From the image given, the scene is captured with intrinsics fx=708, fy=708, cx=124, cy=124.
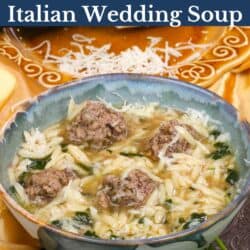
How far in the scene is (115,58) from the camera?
253 cm

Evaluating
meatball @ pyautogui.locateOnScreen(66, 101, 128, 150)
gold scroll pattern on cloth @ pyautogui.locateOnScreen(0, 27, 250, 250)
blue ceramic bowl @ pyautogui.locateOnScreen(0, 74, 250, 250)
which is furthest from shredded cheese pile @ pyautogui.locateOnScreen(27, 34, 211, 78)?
meatball @ pyautogui.locateOnScreen(66, 101, 128, 150)

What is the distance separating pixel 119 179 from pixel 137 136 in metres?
0.26

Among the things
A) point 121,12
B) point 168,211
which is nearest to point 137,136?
point 168,211

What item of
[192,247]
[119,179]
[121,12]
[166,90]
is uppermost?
[121,12]

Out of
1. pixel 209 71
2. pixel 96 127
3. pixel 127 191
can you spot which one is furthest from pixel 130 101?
pixel 127 191

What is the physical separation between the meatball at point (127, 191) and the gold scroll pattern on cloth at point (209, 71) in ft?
2.02

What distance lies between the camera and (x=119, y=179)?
6.18 ft

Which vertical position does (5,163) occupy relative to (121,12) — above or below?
below

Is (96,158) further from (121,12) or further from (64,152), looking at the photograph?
(121,12)

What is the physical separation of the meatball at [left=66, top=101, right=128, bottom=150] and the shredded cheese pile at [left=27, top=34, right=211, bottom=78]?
15.7 inches

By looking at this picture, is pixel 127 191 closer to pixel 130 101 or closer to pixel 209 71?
pixel 130 101

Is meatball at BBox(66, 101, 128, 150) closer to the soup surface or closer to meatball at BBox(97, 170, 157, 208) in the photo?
the soup surface

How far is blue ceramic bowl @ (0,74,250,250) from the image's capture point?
1.68m

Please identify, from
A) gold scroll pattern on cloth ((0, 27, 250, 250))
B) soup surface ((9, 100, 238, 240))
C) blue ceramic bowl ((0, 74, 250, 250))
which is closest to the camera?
blue ceramic bowl ((0, 74, 250, 250))
